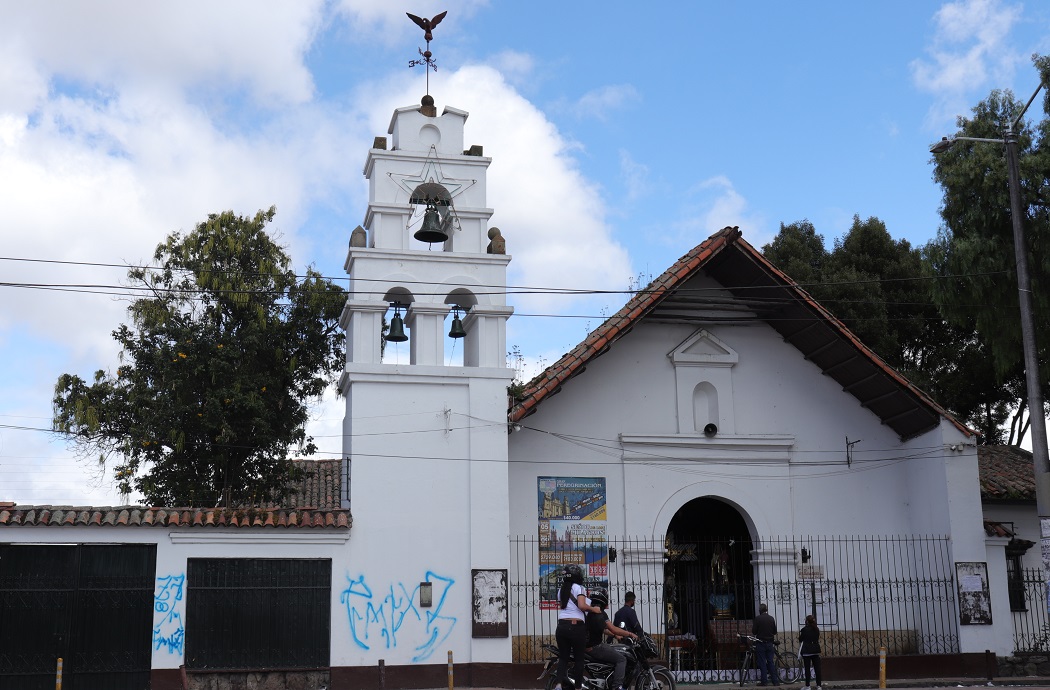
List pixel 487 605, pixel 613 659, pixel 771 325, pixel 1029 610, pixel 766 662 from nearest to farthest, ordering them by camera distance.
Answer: pixel 613 659 < pixel 487 605 < pixel 766 662 < pixel 1029 610 < pixel 771 325

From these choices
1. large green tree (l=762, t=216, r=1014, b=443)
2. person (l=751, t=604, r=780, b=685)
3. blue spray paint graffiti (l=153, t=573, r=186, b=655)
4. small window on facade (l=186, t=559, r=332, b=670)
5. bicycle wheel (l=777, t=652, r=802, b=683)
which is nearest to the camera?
blue spray paint graffiti (l=153, t=573, r=186, b=655)

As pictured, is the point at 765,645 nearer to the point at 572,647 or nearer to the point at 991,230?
the point at 572,647

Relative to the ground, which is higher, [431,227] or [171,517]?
[431,227]

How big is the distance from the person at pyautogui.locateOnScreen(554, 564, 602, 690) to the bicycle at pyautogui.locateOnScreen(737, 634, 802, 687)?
20.4 ft

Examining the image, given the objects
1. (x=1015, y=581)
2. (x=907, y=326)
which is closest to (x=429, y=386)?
(x=1015, y=581)

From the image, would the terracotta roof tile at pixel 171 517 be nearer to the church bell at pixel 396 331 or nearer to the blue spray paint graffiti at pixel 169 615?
the blue spray paint graffiti at pixel 169 615

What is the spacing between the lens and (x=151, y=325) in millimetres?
23891

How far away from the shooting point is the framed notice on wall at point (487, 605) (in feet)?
54.1

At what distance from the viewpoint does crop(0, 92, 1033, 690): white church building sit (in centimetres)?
→ 1572

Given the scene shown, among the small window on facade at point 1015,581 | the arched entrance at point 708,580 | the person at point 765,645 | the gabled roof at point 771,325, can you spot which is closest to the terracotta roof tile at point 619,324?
the gabled roof at point 771,325

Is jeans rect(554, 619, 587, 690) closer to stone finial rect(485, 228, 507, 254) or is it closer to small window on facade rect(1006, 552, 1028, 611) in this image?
stone finial rect(485, 228, 507, 254)

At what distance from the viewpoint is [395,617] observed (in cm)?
1633

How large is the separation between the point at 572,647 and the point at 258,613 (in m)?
5.99

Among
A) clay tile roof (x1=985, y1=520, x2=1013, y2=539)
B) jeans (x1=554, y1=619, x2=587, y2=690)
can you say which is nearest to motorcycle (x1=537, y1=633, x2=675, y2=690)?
jeans (x1=554, y1=619, x2=587, y2=690)
